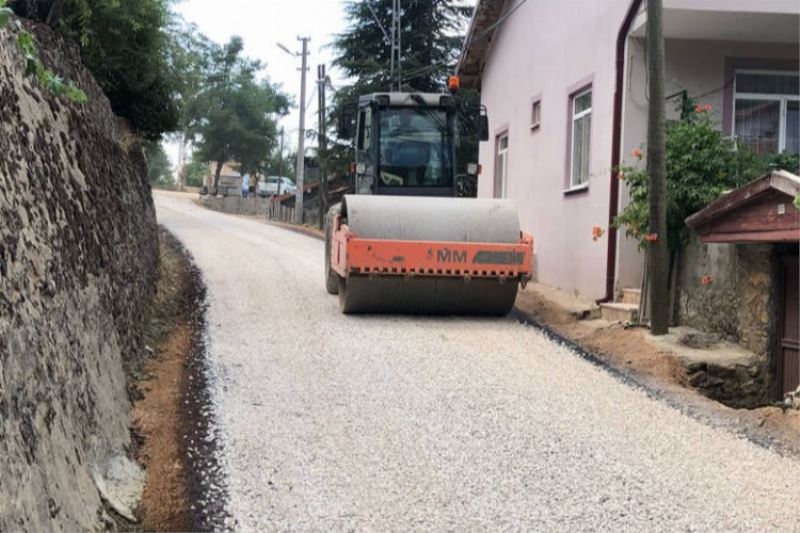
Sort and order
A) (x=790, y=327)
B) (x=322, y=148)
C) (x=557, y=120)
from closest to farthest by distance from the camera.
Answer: (x=790, y=327) → (x=557, y=120) → (x=322, y=148)

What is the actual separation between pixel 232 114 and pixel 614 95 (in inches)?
1697

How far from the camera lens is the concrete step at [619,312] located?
1091 cm

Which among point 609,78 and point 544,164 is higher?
point 609,78

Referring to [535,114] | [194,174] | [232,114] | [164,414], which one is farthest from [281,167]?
Answer: [164,414]

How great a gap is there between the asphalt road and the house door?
2.41m

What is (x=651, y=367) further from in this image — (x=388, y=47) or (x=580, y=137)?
(x=388, y=47)

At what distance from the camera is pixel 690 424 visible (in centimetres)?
680

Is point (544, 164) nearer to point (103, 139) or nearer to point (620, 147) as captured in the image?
point (620, 147)

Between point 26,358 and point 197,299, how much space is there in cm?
812

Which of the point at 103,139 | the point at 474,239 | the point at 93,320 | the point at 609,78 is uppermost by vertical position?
the point at 609,78

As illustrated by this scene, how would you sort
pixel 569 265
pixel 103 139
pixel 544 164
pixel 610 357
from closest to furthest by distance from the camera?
1. pixel 103 139
2. pixel 610 357
3. pixel 569 265
4. pixel 544 164

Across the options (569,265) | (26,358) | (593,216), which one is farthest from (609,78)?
(26,358)

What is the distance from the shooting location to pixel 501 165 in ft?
63.6

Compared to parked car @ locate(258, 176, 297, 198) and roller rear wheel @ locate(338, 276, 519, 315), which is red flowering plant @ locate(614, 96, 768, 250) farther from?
parked car @ locate(258, 176, 297, 198)
